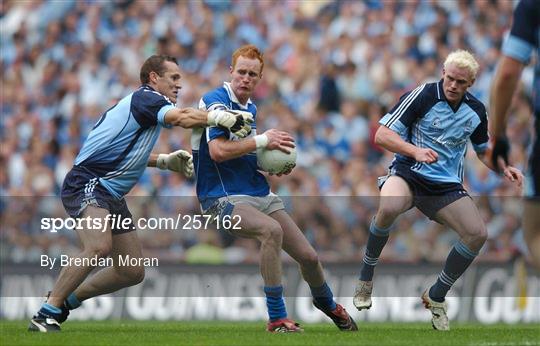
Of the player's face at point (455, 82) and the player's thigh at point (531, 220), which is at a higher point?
the player's face at point (455, 82)

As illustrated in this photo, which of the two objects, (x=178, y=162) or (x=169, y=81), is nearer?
(x=169, y=81)

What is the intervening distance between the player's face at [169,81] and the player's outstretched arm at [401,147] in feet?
6.37

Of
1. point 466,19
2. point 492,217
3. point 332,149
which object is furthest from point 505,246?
point 466,19

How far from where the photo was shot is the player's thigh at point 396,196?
36.0 ft

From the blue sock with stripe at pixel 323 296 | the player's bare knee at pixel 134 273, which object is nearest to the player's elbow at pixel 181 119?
the player's bare knee at pixel 134 273

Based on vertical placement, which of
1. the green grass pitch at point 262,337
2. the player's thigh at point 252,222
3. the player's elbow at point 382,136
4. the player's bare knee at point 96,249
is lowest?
the green grass pitch at point 262,337

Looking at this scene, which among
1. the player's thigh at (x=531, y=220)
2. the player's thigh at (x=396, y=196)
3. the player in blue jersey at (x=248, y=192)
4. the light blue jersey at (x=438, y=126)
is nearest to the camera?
the player's thigh at (x=531, y=220)

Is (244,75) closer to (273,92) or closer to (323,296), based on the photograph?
(323,296)

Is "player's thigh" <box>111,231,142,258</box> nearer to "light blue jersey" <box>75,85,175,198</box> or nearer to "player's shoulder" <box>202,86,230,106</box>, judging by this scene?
"light blue jersey" <box>75,85,175,198</box>

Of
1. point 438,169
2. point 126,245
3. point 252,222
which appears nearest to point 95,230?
point 126,245

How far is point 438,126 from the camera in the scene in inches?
439

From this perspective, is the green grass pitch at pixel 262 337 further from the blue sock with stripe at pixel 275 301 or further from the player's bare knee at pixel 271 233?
the player's bare knee at pixel 271 233

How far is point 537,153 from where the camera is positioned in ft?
24.1

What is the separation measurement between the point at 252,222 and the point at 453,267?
2.09 meters
